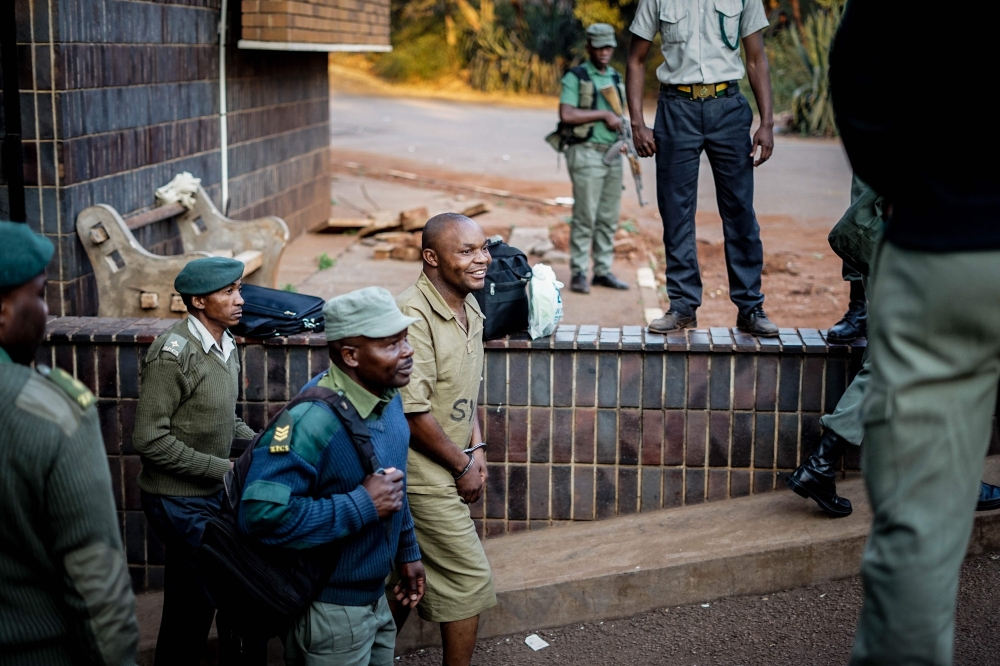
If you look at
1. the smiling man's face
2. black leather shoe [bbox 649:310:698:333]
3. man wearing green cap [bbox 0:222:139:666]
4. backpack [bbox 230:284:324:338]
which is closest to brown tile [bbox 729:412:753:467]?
black leather shoe [bbox 649:310:698:333]

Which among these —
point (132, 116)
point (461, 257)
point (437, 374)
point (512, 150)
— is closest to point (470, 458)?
point (437, 374)

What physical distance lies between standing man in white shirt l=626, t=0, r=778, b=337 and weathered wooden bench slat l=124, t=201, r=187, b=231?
3.15 m

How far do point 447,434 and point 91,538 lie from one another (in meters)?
1.85

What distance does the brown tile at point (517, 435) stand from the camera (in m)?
5.11

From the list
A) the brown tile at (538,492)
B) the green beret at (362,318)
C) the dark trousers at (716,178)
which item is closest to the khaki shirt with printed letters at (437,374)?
the green beret at (362,318)

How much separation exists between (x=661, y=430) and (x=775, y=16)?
91.3ft

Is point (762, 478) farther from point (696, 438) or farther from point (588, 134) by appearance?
point (588, 134)

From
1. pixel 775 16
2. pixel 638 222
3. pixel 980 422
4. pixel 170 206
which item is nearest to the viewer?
pixel 980 422

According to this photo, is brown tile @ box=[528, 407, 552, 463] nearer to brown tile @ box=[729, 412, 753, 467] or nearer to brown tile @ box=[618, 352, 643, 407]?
brown tile @ box=[618, 352, 643, 407]

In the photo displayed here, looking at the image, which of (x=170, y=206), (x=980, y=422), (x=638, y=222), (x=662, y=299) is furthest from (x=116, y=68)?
(x=638, y=222)

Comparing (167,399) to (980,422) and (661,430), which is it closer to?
(661,430)

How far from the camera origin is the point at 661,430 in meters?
5.12

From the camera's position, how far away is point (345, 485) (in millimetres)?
3176

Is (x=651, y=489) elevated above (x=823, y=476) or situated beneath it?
situated beneath
